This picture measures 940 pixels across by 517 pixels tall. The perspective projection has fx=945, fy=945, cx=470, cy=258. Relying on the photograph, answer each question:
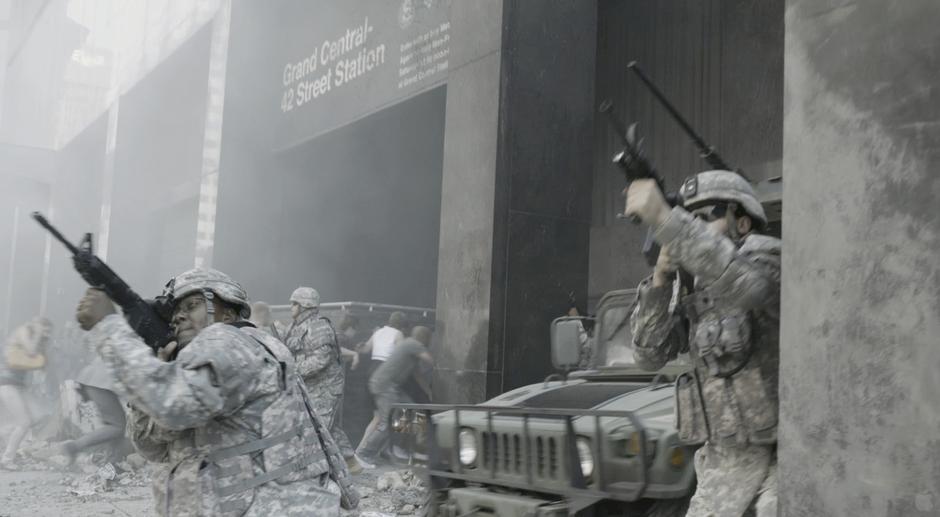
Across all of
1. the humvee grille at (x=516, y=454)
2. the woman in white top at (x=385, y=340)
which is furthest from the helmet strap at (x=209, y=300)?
the woman in white top at (x=385, y=340)

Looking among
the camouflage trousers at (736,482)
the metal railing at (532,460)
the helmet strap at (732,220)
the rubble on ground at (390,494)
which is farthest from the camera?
the rubble on ground at (390,494)

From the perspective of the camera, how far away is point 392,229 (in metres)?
16.5

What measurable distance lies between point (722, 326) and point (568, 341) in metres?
1.91

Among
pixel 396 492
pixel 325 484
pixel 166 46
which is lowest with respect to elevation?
pixel 396 492

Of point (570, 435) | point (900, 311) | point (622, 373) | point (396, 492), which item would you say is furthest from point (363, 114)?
point (900, 311)

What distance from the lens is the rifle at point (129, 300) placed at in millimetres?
3258

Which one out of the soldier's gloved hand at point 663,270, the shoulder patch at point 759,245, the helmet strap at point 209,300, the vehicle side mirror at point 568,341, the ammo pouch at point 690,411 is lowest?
the ammo pouch at point 690,411

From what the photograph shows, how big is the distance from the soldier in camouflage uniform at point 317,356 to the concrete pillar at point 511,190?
3.04ft

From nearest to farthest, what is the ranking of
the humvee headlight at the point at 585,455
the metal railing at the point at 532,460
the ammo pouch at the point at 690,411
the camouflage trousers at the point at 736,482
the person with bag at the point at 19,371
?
the camouflage trousers at the point at 736,482 < the ammo pouch at the point at 690,411 < the metal railing at the point at 532,460 < the humvee headlight at the point at 585,455 < the person with bag at the point at 19,371

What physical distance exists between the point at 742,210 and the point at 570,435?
3.97 feet

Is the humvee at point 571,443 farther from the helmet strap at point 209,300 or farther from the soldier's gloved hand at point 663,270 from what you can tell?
the helmet strap at point 209,300

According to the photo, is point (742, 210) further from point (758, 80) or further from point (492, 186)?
point (758, 80)

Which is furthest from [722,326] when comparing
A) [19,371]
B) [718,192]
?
[19,371]

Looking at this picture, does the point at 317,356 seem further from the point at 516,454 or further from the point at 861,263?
the point at 861,263
